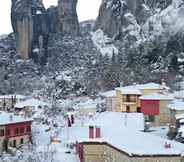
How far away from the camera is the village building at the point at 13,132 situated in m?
44.3

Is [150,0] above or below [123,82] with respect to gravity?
above

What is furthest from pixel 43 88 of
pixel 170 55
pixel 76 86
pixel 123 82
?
pixel 170 55

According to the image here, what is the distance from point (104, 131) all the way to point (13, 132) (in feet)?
47.6

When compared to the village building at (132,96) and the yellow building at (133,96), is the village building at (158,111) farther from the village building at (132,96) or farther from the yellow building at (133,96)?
the yellow building at (133,96)

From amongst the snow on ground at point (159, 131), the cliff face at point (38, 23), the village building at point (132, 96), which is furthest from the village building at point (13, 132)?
the cliff face at point (38, 23)

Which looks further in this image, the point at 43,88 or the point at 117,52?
the point at 117,52

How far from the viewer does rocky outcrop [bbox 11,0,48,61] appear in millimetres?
129312

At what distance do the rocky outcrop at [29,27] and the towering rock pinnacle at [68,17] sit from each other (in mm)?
4859

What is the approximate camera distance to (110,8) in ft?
→ 457

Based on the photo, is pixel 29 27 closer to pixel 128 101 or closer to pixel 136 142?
pixel 128 101

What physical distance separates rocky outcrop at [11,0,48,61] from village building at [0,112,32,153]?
3220 inches

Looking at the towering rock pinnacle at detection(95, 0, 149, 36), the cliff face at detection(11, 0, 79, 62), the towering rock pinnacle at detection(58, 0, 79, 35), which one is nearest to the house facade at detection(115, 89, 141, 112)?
the cliff face at detection(11, 0, 79, 62)

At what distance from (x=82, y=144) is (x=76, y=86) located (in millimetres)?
62604

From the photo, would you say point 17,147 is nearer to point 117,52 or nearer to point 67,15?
point 117,52
